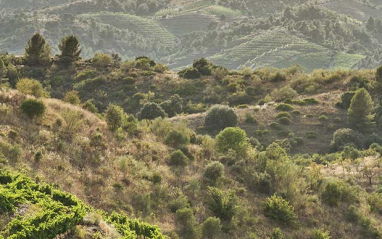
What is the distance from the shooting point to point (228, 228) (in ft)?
59.5

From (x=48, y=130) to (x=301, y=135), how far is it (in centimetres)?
3129

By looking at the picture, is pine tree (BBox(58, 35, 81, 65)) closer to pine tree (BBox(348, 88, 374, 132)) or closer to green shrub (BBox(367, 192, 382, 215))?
pine tree (BBox(348, 88, 374, 132))

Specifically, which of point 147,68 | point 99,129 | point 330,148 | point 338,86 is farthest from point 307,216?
point 147,68

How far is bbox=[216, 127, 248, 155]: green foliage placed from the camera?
25562 millimetres

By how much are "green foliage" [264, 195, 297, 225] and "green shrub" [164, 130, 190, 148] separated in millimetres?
7383

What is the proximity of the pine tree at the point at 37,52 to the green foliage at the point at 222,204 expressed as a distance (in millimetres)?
48440

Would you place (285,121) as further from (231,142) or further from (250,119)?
(231,142)

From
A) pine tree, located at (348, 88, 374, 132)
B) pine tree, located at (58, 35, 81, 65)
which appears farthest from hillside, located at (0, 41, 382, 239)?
pine tree, located at (58, 35, 81, 65)

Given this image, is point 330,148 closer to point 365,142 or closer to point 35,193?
point 365,142

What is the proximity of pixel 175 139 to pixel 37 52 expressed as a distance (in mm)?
42825

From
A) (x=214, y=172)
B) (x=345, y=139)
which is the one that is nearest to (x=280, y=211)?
(x=214, y=172)

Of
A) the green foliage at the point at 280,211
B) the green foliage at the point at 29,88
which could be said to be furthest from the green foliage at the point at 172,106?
the green foliage at the point at 280,211

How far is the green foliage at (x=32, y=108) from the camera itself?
2030 centimetres

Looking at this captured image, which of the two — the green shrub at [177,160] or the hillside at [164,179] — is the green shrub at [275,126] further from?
the green shrub at [177,160]
